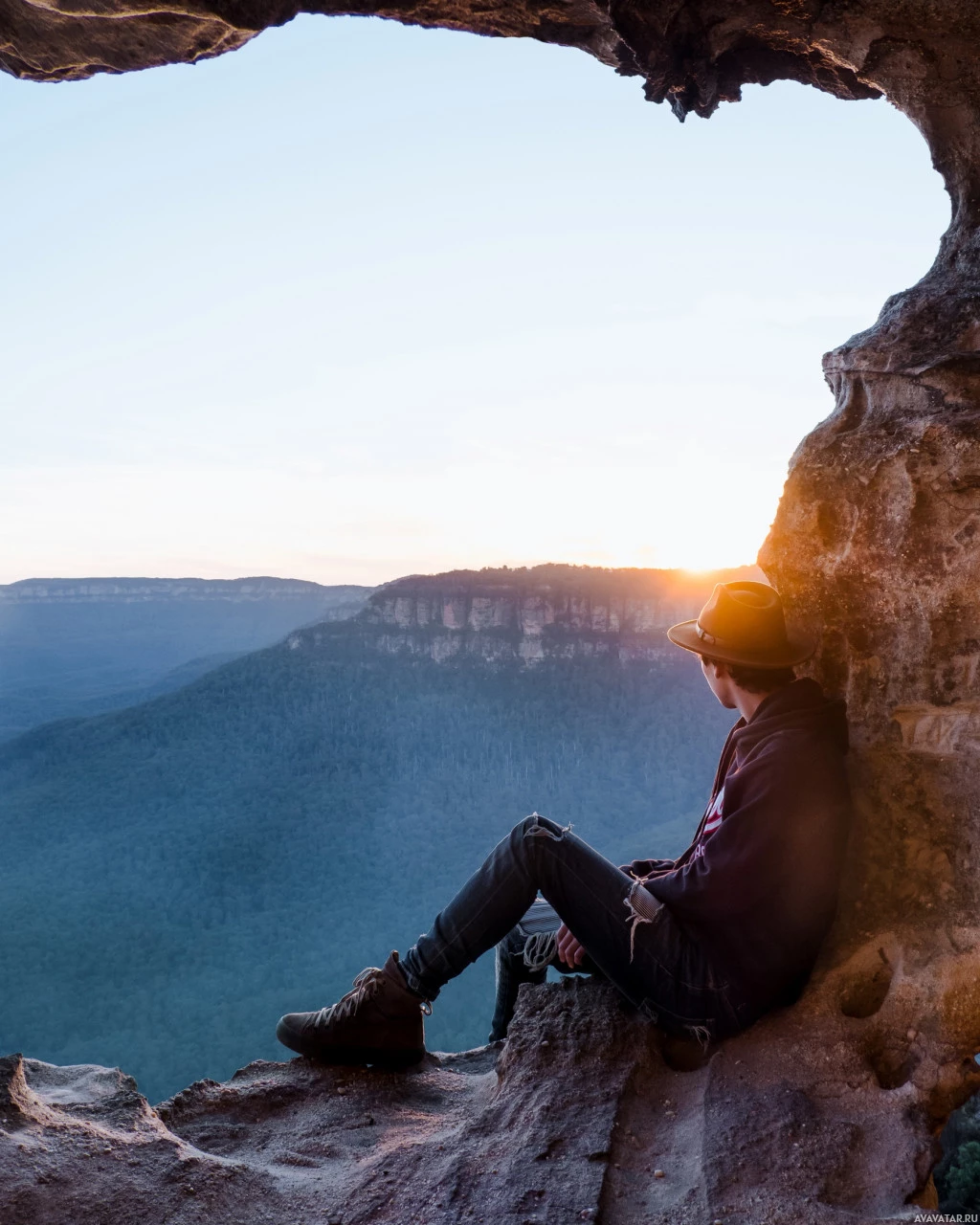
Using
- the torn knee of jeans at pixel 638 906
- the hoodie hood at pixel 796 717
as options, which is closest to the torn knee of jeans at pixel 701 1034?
the torn knee of jeans at pixel 638 906

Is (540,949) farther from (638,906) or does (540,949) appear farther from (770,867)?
(770,867)

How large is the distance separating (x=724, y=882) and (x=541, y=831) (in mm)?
601

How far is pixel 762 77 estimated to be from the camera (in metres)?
4.16

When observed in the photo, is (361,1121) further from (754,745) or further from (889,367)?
(889,367)

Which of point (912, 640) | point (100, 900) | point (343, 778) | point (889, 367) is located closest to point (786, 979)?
point (912, 640)

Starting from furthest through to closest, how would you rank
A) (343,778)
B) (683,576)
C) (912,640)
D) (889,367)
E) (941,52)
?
(343,778)
(683,576)
(941,52)
(889,367)
(912,640)

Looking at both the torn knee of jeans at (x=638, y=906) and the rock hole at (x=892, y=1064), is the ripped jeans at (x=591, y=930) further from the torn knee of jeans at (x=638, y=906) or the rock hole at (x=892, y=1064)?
the rock hole at (x=892, y=1064)

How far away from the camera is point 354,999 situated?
3.15 metres

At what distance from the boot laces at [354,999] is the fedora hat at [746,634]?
1604 millimetres

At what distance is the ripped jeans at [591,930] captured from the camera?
255 cm

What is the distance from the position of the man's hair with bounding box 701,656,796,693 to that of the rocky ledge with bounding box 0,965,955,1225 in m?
0.87

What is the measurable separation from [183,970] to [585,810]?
20152mm

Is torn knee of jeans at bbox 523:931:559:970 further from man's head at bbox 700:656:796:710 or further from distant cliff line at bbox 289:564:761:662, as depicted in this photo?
distant cliff line at bbox 289:564:761:662

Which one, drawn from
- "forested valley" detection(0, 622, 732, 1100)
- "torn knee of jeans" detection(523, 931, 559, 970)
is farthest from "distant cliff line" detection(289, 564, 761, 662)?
"torn knee of jeans" detection(523, 931, 559, 970)
